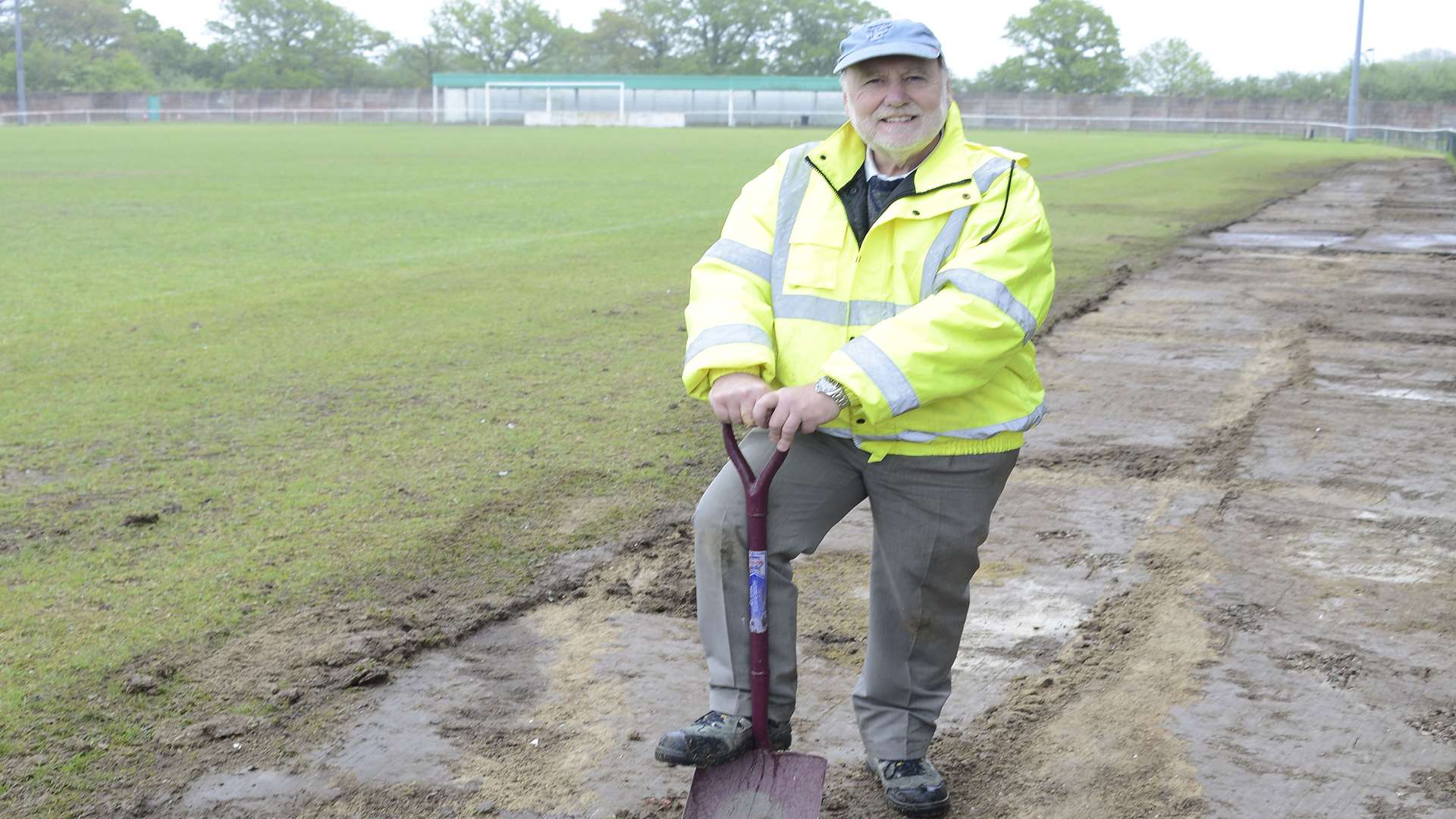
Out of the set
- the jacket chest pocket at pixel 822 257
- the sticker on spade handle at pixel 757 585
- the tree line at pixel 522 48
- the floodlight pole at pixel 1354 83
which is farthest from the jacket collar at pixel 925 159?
the tree line at pixel 522 48

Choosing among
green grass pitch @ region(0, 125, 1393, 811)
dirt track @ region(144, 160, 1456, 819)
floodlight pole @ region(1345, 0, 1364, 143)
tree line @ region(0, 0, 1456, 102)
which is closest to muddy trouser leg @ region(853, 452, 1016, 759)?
dirt track @ region(144, 160, 1456, 819)

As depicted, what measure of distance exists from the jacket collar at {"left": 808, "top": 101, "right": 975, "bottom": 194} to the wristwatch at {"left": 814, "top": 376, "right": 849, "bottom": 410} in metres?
0.45

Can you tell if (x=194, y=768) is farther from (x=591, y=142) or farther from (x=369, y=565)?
(x=591, y=142)

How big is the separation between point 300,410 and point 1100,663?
4345 millimetres

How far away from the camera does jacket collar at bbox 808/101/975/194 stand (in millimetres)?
2971

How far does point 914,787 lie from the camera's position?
124 inches

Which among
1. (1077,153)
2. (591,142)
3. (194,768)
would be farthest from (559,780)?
(591,142)

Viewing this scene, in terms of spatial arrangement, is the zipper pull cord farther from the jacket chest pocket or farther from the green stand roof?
the green stand roof

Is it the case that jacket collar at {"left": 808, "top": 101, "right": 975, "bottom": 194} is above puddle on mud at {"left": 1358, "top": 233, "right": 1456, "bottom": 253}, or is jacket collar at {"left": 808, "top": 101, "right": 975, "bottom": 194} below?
above

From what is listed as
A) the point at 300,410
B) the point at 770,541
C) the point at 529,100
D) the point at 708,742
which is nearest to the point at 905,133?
the point at 770,541

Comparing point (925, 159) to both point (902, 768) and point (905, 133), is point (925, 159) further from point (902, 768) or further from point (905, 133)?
point (902, 768)

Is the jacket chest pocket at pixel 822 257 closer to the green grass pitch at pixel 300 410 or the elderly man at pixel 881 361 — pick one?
the elderly man at pixel 881 361

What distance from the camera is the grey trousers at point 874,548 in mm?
3035

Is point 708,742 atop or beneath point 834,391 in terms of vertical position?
beneath
